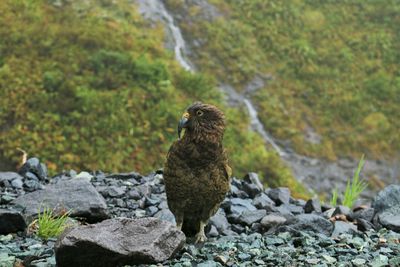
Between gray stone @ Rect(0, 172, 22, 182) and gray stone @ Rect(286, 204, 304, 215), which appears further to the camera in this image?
gray stone @ Rect(286, 204, 304, 215)

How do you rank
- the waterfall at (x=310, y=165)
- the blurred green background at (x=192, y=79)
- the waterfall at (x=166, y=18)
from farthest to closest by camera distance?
the waterfall at (x=166, y=18)
the waterfall at (x=310, y=165)
the blurred green background at (x=192, y=79)

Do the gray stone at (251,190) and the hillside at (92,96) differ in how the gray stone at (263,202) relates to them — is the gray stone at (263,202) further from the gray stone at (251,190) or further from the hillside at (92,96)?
the hillside at (92,96)

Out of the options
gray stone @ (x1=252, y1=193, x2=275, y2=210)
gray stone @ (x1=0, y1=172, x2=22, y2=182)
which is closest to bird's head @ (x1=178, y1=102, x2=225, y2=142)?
gray stone @ (x1=252, y1=193, x2=275, y2=210)

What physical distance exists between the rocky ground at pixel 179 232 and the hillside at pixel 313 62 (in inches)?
334

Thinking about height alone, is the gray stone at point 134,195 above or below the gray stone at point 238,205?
below

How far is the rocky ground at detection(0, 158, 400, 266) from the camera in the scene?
5094 mm

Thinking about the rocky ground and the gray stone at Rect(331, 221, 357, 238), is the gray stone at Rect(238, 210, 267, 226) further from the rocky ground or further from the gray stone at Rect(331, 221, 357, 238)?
the gray stone at Rect(331, 221, 357, 238)

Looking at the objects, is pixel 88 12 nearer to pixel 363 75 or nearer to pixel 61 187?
pixel 363 75

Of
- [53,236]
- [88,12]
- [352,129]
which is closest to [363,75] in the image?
[352,129]

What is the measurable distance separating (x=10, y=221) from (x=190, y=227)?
1.93 m

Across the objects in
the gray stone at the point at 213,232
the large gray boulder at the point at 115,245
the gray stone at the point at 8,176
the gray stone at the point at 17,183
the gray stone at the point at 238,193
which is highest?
the large gray boulder at the point at 115,245

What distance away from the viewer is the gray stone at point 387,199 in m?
8.36

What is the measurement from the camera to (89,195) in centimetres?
719

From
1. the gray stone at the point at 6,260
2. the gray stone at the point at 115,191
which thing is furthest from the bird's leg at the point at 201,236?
the gray stone at the point at 115,191
